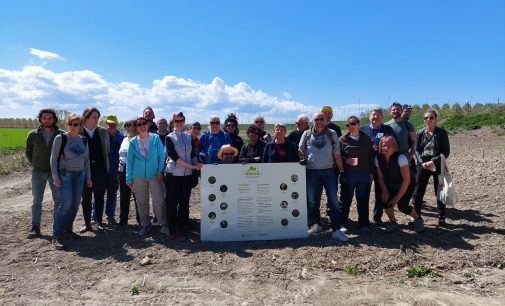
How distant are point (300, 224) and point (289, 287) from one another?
1913 millimetres

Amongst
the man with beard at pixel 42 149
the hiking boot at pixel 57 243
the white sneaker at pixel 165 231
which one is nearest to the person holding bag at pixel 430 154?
the white sneaker at pixel 165 231

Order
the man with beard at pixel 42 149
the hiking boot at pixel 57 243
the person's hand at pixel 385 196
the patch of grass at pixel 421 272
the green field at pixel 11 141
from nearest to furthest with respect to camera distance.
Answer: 1. the patch of grass at pixel 421 272
2. the hiking boot at pixel 57 243
3. the man with beard at pixel 42 149
4. the person's hand at pixel 385 196
5. the green field at pixel 11 141

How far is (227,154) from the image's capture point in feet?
21.3

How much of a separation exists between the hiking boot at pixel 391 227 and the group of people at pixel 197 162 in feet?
0.09

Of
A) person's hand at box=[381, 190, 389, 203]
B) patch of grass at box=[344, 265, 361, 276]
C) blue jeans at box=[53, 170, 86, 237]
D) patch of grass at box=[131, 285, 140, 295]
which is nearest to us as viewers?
patch of grass at box=[131, 285, 140, 295]

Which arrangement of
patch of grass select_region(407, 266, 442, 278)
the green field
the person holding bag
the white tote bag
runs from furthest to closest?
the green field
the person holding bag
the white tote bag
patch of grass select_region(407, 266, 442, 278)

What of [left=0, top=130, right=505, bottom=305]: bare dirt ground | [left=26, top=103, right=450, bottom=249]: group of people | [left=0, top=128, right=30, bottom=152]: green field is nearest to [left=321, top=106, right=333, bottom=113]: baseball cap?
[left=26, top=103, right=450, bottom=249]: group of people

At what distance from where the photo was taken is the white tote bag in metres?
6.66

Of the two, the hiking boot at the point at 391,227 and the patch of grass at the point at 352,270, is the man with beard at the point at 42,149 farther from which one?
the hiking boot at the point at 391,227

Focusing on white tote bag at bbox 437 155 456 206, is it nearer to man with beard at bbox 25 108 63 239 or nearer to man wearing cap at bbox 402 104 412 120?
man wearing cap at bbox 402 104 412 120

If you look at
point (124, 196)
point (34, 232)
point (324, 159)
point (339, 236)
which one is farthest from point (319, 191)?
point (34, 232)

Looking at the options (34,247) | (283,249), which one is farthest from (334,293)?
(34,247)

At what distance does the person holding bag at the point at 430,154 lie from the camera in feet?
22.3

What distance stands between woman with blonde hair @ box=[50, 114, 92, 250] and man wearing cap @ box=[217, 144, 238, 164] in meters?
2.13
